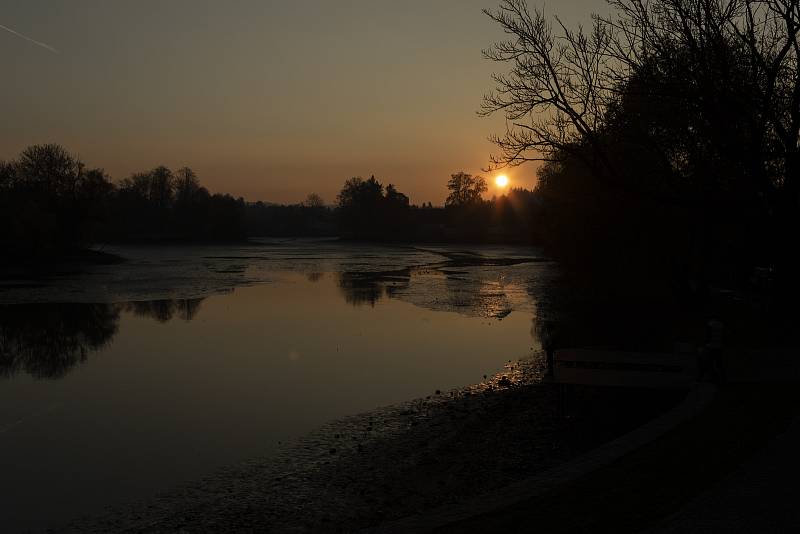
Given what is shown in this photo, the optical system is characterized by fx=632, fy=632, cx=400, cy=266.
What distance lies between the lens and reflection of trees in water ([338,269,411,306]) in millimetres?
43844

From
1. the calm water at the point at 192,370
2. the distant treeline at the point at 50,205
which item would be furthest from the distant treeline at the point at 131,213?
the calm water at the point at 192,370

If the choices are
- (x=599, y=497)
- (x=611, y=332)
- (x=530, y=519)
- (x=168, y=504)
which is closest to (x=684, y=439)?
(x=599, y=497)

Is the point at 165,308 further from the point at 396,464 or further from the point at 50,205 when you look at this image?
the point at 50,205

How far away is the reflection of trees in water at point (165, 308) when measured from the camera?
34.5 meters

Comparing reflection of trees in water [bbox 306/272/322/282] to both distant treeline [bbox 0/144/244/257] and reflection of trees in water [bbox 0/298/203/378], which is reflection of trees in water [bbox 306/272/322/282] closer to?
reflection of trees in water [bbox 0/298/203/378]

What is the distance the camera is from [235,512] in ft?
34.9

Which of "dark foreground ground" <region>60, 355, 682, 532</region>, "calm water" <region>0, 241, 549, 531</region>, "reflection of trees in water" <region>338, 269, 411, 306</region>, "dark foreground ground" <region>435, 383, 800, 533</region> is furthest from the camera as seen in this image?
"reflection of trees in water" <region>338, 269, 411, 306</region>

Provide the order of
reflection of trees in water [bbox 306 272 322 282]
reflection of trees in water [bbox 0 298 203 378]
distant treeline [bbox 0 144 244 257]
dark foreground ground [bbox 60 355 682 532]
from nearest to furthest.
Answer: dark foreground ground [bbox 60 355 682 532] → reflection of trees in water [bbox 0 298 203 378] → reflection of trees in water [bbox 306 272 322 282] → distant treeline [bbox 0 144 244 257]

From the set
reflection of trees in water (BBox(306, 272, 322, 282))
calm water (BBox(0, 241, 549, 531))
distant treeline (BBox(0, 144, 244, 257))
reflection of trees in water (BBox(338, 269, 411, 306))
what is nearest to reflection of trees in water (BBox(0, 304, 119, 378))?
calm water (BBox(0, 241, 549, 531))

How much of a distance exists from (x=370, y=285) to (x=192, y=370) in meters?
32.3

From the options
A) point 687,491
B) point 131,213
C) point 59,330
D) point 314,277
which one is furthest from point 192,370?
point 131,213

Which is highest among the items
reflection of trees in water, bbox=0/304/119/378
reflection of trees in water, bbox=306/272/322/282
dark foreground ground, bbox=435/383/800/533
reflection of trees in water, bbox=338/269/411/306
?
dark foreground ground, bbox=435/383/800/533

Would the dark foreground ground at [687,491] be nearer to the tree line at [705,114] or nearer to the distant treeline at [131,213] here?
the tree line at [705,114]

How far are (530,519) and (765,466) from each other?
3.95 meters
